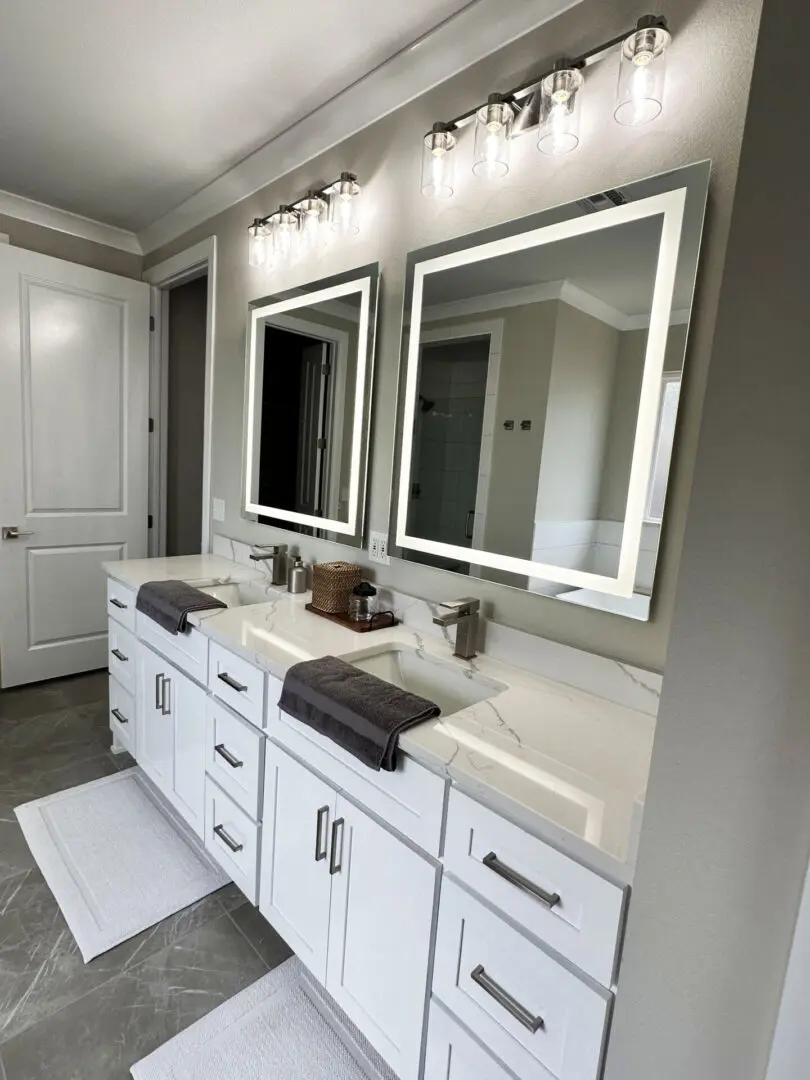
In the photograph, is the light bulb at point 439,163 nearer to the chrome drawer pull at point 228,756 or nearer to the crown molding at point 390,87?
the crown molding at point 390,87

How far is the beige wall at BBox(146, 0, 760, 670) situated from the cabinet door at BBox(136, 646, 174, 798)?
71 centimetres

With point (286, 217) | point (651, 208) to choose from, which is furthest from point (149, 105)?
point (651, 208)

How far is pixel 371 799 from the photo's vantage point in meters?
1.11

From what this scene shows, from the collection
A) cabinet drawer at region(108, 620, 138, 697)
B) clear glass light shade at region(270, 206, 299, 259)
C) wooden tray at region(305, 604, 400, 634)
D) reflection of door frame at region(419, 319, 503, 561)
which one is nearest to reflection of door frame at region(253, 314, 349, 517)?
clear glass light shade at region(270, 206, 299, 259)

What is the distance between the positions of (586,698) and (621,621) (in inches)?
7.8

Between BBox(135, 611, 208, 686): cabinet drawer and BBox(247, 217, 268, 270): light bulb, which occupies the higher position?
BBox(247, 217, 268, 270): light bulb

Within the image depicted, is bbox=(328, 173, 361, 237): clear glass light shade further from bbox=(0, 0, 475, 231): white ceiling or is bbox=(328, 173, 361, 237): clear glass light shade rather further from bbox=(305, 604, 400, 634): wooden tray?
bbox=(305, 604, 400, 634): wooden tray

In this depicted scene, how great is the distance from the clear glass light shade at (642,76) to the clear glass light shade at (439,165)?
0.46 metres

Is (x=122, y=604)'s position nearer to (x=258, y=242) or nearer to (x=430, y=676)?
(x=430, y=676)

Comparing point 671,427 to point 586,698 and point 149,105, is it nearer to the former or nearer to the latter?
point 586,698

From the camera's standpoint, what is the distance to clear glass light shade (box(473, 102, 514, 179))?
1307mm

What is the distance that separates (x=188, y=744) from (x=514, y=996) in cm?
128

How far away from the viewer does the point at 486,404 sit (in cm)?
150

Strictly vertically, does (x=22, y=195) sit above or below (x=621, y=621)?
above
